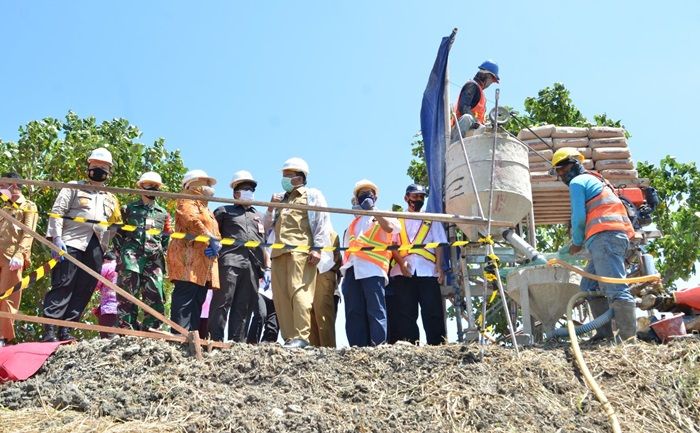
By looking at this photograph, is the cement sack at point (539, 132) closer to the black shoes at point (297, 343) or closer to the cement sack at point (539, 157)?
the cement sack at point (539, 157)

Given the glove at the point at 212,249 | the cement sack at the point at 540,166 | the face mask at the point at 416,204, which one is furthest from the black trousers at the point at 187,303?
the cement sack at the point at 540,166

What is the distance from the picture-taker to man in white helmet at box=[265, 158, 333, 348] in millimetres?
6523

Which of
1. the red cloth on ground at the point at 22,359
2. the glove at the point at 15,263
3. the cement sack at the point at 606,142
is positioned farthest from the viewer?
the cement sack at the point at 606,142

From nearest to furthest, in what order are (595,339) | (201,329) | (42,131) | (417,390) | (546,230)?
(417,390), (595,339), (201,329), (42,131), (546,230)

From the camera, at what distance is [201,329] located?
25.5ft

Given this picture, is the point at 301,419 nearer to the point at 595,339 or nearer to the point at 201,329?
the point at 595,339

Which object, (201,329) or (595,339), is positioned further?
(201,329)

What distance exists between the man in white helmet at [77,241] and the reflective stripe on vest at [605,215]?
4322 mm

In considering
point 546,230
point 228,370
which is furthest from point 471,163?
point 546,230

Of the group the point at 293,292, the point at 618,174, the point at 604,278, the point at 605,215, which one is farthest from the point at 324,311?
the point at 618,174

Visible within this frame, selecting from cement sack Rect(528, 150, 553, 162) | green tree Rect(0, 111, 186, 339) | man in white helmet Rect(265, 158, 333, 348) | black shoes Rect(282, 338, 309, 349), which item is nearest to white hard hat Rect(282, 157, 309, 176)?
man in white helmet Rect(265, 158, 333, 348)

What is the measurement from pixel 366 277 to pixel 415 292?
690 millimetres

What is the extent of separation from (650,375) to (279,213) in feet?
11.2

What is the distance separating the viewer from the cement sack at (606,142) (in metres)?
9.16
